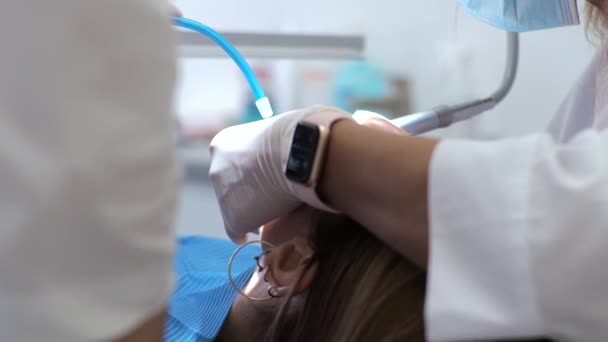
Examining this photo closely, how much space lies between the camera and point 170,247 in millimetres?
595

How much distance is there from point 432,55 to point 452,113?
52.7 inches

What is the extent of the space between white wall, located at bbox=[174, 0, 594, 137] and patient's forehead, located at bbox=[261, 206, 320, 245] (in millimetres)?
1250

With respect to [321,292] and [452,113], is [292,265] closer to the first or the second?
[321,292]

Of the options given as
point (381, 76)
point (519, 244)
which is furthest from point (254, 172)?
point (381, 76)

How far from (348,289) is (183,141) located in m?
1.81

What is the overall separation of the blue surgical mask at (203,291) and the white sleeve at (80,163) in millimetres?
485

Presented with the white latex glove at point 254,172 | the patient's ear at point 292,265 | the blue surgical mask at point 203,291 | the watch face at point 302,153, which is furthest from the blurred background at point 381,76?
the watch face at point 302,153

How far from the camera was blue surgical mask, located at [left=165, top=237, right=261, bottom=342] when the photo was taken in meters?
1.05

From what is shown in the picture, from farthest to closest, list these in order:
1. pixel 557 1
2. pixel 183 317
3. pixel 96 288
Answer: pixel 557 1, pixel 183 317, pixel 96 288

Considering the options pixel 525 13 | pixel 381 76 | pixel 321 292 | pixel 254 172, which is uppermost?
pixel 525 13

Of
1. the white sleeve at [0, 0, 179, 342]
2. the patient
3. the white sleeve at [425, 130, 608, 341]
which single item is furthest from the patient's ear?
the white sleeve at [0, 0, 179, 342]

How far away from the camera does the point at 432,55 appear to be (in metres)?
2.61

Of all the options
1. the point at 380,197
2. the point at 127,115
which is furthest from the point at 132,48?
the point at 380,197

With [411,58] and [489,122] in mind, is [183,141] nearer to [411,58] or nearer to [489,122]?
[411,58]
